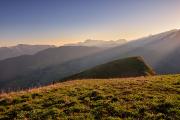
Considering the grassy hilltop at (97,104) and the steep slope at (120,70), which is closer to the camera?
the grassy hilltop at (97,104)

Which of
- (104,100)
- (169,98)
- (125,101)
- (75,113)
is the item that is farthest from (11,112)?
(169,98)

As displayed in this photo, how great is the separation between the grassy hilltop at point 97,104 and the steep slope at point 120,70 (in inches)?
3349

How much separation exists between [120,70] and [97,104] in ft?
327

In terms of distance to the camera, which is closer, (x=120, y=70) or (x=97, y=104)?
(x=97, y=104)

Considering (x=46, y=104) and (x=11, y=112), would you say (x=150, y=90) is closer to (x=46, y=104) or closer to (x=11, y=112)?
(x=46, y=104)

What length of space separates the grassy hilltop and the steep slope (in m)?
85.1

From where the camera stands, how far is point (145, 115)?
57.7ft

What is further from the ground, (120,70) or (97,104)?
(97,104)

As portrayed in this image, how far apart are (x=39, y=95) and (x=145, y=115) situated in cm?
1149

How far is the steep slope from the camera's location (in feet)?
368

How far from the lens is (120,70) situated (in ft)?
391

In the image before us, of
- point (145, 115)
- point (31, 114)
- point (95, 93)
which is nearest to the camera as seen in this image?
point (145, 115)

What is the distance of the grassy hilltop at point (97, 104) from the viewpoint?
17875 millimetres

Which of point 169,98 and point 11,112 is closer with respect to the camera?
point 11,112
